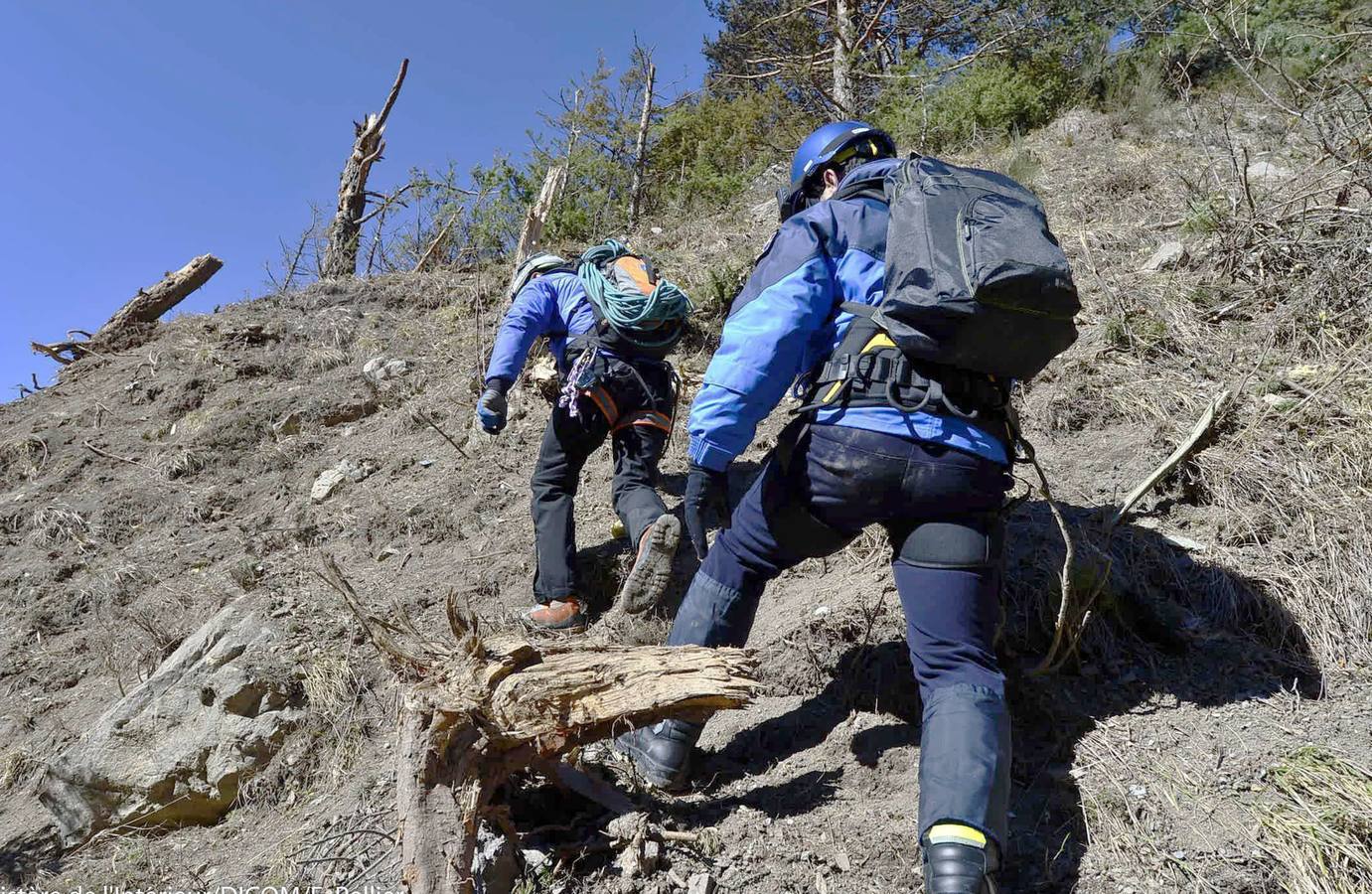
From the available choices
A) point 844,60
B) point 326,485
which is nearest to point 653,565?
point 326,485

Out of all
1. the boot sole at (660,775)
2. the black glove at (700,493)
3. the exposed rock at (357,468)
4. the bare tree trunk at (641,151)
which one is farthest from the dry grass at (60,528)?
the bare tree trunk at (641,151)

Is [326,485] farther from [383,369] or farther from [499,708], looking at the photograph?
[499,708]

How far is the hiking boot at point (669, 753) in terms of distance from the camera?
253 cm

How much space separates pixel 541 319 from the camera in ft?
14.0

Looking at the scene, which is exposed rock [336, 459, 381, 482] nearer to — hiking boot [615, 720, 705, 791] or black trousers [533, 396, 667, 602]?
black trousers [533, 396, 667, 602]

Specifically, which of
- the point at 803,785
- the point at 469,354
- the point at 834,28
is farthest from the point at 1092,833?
the point at 834,28

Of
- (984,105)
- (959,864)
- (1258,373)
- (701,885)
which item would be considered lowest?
(701,885)

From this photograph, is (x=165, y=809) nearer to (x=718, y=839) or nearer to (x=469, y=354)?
(x=718, y=839)

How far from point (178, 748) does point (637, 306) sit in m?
2.79

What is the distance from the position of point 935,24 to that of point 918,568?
46.9 feet

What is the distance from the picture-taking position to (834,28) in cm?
1290

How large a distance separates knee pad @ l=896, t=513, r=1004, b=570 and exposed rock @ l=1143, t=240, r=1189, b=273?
12.6 ft

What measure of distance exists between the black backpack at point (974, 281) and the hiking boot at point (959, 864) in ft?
3.71

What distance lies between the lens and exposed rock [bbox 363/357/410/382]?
310 inches
